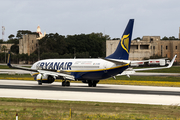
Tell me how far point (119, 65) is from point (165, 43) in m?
132

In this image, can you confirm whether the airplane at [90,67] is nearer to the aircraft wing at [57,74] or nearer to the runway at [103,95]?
the aircraft wing at [57,74]

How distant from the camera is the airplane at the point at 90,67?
130 ft

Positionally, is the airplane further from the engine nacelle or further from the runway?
the runway

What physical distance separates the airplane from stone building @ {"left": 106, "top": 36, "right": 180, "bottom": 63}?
113619 mm

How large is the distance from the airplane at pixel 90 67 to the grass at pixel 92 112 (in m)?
15.7

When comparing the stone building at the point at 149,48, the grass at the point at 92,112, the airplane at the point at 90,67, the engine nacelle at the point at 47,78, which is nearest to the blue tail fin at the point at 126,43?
the airplane at the point at 90,67

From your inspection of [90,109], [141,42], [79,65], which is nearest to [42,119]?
[90,109]

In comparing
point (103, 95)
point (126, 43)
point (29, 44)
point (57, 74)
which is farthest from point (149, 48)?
point (103, 95)

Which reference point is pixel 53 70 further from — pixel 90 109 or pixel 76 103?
pixel 90 109

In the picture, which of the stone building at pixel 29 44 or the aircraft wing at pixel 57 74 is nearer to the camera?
the aircraft wing at pixel 57 74

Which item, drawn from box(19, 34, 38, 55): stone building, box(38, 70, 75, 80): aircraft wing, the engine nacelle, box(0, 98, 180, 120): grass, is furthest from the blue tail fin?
box(19, 34, 38, 55): stone building

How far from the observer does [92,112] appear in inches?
786

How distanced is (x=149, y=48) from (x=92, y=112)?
144 m

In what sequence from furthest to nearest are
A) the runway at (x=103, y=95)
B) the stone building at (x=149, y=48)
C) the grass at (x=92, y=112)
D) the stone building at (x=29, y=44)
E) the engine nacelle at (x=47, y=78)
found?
the stone building at (x=29, y=44) → the stone building at (x=149, y=48) → the engine nacelle at (x=47, y=78) → the runway at (x=103, y=95) → the grass at (x=92, y=112)
